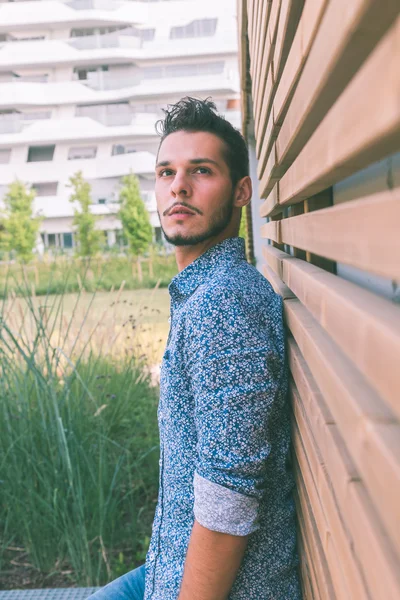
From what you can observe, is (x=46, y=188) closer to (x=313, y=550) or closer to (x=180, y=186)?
(x=180, y=186)

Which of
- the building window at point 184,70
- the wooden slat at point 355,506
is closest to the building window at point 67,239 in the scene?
the building window at point 184,70

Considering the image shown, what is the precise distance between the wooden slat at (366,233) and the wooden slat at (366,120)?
0.04 metres

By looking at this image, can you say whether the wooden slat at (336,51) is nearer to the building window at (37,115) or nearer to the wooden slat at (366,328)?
the wooden slat at (366,328)

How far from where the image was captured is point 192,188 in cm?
150

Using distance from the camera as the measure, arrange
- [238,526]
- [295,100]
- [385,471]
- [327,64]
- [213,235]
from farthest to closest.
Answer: [213,235], [238,526], [295,100], [327,64], [385,471]

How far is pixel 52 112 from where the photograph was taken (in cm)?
4094

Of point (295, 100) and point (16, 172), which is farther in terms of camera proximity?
point (16, 172)

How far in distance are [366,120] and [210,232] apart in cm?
103

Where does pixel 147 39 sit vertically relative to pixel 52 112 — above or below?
above

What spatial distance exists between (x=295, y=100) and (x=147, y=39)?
145ft

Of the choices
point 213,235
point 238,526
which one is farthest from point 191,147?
point 238,526

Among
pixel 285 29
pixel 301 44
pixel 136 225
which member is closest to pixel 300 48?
pixel 301 44

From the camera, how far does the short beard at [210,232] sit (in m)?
1.46

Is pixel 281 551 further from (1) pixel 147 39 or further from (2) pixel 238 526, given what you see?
(1) pixel 147 39
